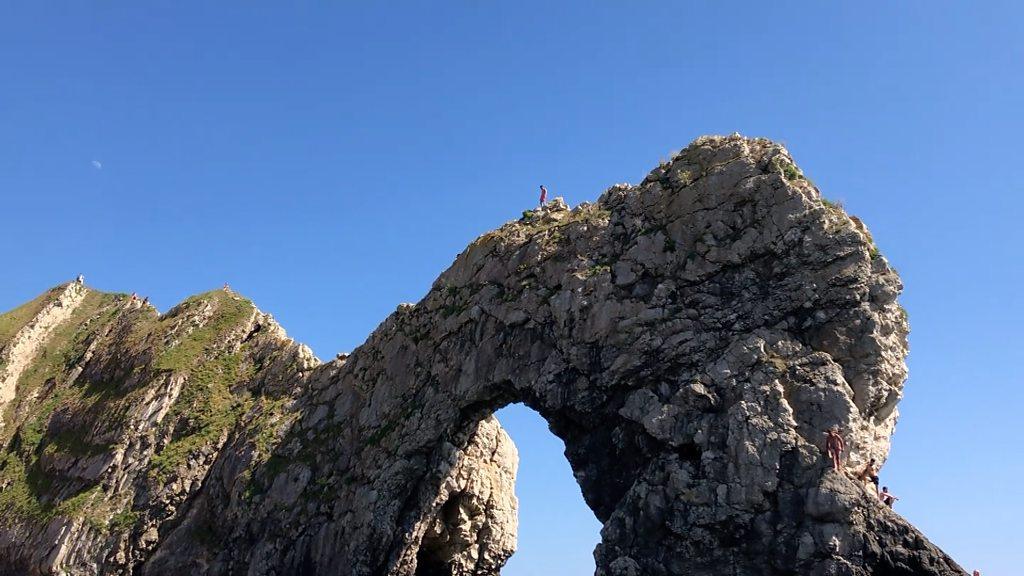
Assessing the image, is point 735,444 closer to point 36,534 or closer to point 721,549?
point 721,549

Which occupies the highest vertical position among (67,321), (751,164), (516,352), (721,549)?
(67,321)

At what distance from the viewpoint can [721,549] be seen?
25.6m

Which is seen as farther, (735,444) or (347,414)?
(347,414)

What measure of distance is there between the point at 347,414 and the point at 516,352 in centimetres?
A: 1403

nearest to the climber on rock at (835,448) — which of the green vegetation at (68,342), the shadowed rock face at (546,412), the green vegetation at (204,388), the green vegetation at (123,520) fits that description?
the shadowed rock face at (546,412)

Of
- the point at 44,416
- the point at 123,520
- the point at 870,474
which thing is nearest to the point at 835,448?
the point at 870,474

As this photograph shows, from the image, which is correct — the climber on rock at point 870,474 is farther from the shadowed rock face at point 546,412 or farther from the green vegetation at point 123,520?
the green vegetation at point 123,520

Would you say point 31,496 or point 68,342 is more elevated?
point 68,342

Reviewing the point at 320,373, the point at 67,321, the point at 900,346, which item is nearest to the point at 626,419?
the point at 900,346

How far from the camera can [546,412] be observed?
3406 cm

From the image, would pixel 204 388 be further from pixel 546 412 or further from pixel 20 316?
pixel 20 316

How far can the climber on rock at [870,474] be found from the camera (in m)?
25.3

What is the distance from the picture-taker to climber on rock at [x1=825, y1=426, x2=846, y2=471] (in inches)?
965

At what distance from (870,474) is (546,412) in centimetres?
1426
